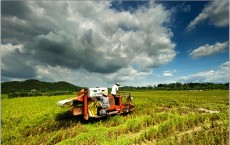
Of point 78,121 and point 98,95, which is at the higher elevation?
point 98,95

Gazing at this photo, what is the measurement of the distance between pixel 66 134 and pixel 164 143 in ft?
13.3

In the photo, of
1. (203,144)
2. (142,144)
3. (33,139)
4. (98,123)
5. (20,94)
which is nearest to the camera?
(203,144)

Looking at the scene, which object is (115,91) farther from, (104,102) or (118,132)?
(118,132)

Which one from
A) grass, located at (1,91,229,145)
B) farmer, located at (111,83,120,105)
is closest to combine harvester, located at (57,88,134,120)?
grass, located at (1,91,229,145)

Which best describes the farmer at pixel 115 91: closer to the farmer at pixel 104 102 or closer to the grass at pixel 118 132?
the farmer at pixel 104 102

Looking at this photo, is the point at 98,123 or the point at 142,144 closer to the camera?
the point at 142,144

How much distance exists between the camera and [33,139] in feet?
25.7

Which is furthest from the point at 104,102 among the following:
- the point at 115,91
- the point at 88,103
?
the point at 115,91

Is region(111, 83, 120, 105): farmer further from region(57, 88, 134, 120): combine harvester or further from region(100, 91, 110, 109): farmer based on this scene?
region(100, 91, 110, 109): farmer

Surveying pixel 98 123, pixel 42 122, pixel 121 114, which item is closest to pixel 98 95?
pixel 98 123

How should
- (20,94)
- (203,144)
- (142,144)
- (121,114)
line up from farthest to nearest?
(20,94), (121,114), (142,144), (203,144)

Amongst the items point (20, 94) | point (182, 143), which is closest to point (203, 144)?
point (182, 143)

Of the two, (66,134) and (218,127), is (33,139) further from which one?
(218,127)

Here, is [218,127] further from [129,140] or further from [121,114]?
[121,114]
